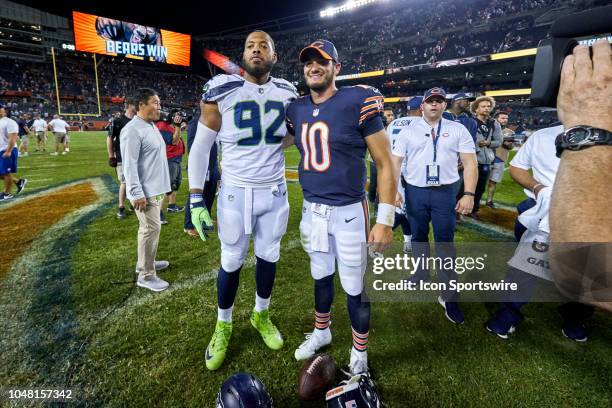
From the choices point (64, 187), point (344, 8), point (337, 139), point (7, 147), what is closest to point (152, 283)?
point (337, 139)

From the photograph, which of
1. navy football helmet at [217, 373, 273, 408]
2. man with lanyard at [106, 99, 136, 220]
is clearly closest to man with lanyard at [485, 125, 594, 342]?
navy football helmet at [217, 373, 273, 408]

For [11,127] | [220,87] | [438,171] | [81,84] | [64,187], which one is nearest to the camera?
[220,87]

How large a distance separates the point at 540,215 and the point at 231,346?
8.54ft

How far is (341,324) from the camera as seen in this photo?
2811mm

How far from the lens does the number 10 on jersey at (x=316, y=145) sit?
2.06 m

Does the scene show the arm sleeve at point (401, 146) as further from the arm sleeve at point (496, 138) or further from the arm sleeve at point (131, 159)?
the arm sleeve at point (496, 138)

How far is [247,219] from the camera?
2385 millimetres

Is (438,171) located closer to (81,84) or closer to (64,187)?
(64,187)

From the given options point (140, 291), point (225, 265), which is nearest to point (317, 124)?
point (225, 265)

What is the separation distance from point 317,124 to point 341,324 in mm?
1788

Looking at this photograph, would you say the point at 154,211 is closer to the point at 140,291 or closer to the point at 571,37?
the point at 140,291

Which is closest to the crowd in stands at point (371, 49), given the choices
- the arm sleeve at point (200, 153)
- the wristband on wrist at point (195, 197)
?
the arm sleeve at point (200, 153)

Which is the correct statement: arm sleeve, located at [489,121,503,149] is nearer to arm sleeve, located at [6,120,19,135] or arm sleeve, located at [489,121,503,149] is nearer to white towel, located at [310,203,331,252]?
white towel, located at [310,203,331,252]

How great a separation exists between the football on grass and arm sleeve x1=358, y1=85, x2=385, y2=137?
1542 mm
